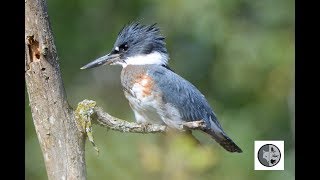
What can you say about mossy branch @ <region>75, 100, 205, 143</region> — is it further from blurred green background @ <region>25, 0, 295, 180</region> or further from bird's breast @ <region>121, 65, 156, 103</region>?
blurred green background @ <region>25, 0, 295, 180</region>

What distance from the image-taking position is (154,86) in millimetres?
3566

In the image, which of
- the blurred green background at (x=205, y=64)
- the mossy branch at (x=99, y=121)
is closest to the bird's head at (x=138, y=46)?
the blurred green background at (x=205, y=64)

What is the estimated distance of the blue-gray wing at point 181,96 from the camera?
357 cm

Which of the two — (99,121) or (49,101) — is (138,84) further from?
(49,101)

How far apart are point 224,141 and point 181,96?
0.87 ft

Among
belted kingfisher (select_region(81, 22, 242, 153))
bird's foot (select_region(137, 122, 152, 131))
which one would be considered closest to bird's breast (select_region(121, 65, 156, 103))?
belted kingfisher (select_region(81, 22, 242, 153))

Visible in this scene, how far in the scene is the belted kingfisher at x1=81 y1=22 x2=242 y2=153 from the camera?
3543mm

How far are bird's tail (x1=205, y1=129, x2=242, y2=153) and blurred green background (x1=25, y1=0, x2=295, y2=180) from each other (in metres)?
0.10

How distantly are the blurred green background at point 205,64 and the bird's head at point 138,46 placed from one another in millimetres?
309

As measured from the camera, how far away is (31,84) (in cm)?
313

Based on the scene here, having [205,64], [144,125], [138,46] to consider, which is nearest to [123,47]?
[138,46]

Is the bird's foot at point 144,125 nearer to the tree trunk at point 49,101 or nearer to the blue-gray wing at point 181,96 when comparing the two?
the blue-gray wing at point 181,96

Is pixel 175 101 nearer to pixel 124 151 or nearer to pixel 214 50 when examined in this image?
pixel 124 151
